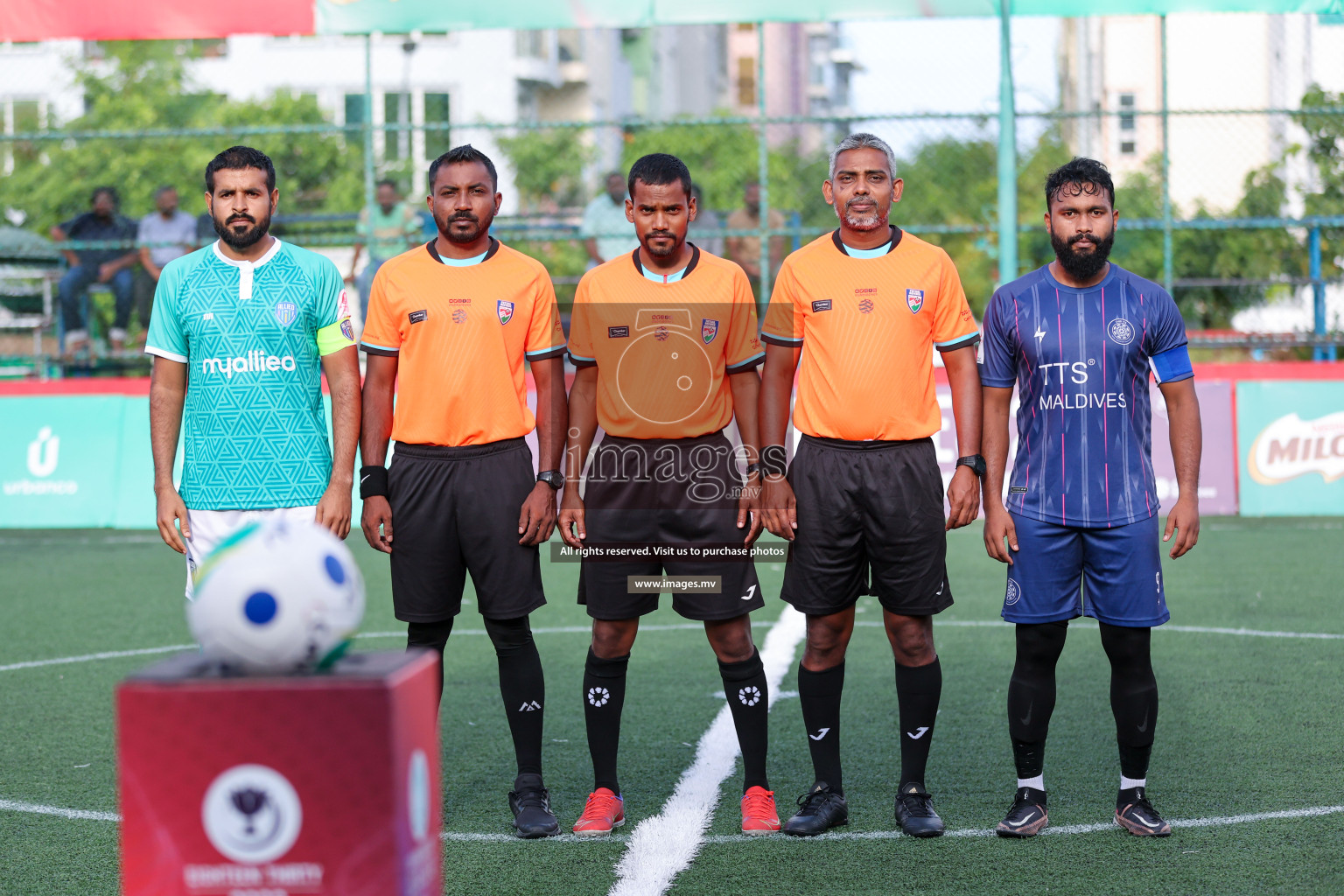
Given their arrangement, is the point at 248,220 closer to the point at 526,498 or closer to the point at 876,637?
the point at 526,498

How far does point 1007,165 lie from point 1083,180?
812cm

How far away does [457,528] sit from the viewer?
4.66 m

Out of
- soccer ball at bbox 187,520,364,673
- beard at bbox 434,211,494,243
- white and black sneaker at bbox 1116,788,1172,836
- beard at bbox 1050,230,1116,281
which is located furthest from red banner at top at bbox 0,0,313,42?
soccer ball at bbox 187,520,364,673

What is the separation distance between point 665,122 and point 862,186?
8.48 meters

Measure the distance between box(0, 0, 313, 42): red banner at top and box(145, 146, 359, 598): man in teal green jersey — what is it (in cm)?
931

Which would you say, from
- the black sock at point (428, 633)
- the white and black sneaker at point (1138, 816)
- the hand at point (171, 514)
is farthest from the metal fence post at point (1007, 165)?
the hand at point (171, 514)

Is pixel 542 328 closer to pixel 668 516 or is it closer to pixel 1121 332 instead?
pixel 668 516

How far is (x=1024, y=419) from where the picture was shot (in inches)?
182

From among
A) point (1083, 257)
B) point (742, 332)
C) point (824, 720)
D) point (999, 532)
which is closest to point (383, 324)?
point (742, 332)

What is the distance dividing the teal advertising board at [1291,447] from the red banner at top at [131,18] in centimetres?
911

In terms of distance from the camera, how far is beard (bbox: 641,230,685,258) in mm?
4555

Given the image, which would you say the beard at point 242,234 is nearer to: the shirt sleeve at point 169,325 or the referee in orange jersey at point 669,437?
the shirt sleeve at point 169,325

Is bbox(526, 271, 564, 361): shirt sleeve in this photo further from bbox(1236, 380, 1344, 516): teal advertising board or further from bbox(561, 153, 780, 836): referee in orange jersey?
bbox(1236, 380, 1344, 516): teal advertising board

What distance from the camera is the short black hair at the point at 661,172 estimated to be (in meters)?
4.53
